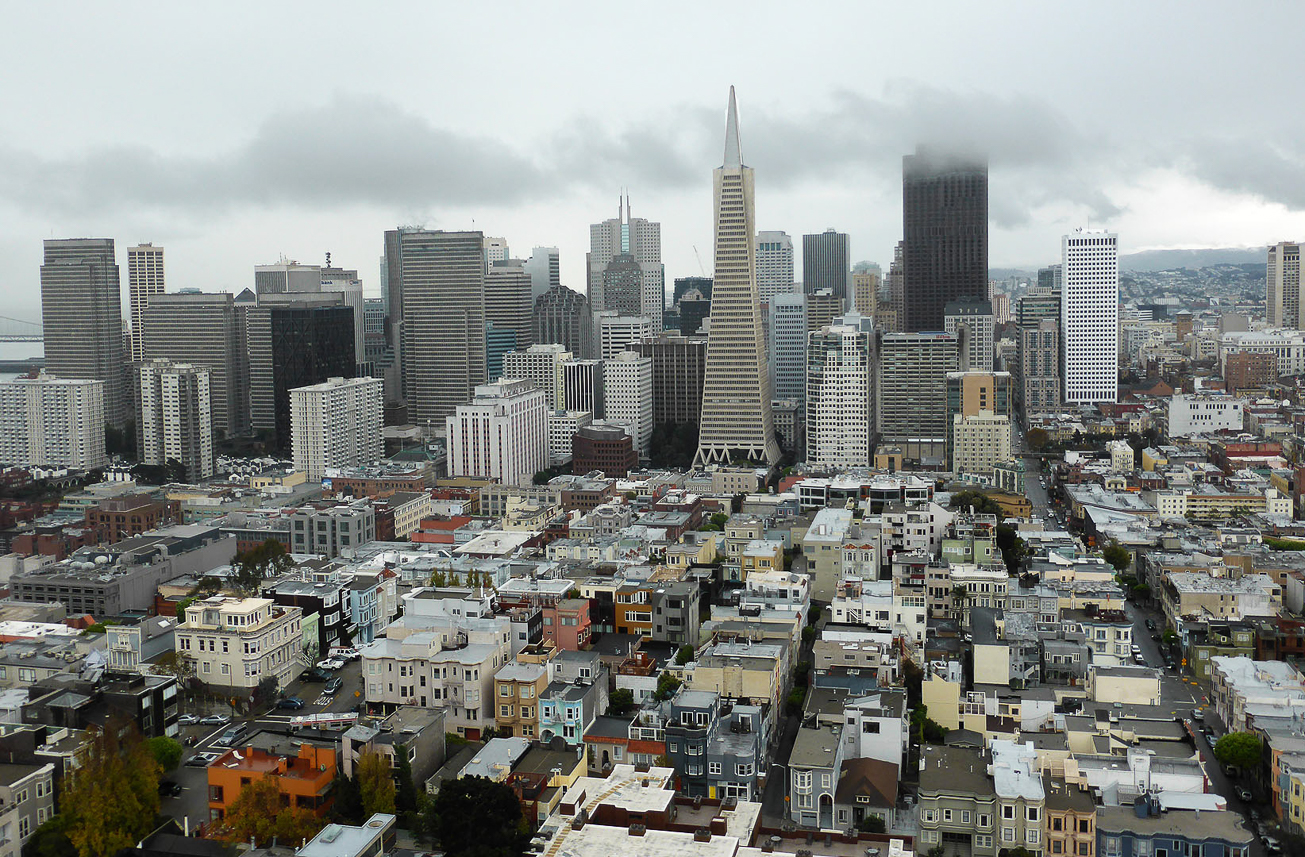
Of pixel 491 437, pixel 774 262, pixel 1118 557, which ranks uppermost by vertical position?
pixel 774 262

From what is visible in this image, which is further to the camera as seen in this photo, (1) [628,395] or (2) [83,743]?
(1) [628,395]

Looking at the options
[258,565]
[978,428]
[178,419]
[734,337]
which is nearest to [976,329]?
[978,428]

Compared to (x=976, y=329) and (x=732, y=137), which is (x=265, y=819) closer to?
(x=732, y=137)

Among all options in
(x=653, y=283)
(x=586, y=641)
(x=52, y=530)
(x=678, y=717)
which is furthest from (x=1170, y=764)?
(x=653, y=283)

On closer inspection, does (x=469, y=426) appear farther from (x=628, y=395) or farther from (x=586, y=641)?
(x=586, y=641)

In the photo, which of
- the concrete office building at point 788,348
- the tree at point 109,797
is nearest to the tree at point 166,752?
the tree at point 109,797
